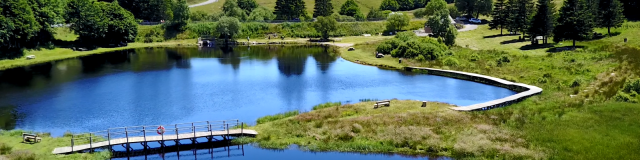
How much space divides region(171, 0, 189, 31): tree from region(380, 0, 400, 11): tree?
7292cm

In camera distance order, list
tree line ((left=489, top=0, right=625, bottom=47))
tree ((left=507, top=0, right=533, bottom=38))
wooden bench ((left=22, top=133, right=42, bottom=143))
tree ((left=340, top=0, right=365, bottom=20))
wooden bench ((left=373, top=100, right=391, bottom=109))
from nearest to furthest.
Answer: wooden bench ((left=22, top=133, right=42, bottom=143)), wooden bench ((left=373, top=100, right=391, bottom=109)), tree line ((left=489, top=0, right=625, bottom=47)), tree ((left=507, top=0, right=533, bottom=38)), tree ((left=340, top=0, right=365, bottom=20))

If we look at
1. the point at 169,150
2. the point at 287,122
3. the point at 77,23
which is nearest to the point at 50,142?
the point at 169,150

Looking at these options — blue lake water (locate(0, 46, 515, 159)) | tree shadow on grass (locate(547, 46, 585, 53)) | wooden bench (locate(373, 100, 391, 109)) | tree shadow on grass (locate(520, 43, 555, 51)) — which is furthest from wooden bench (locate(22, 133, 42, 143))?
tree shadow on grass (locate(520, 43, 555, 51))

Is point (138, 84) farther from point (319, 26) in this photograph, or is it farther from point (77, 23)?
point (319, 26)

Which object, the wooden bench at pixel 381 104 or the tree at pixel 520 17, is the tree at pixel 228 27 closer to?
the tree at pixel 520 17

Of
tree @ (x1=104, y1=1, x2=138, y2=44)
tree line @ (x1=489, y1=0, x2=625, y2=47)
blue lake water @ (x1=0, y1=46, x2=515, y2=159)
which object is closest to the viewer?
blue lake water @ (x1=0, y1=46, x2=515, y2=159)

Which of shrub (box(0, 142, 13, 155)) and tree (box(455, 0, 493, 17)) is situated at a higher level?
tree (box(455, 0, 493, 17))

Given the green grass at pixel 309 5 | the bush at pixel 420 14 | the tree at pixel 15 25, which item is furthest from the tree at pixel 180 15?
the bush at pixel 420 14

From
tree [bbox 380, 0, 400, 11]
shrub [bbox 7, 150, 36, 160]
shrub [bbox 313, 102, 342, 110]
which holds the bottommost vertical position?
shrub [bbox 7, 150, 36, 160]

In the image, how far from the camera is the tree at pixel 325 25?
402 feet

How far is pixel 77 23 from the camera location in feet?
346

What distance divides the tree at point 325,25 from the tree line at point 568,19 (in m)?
39.7

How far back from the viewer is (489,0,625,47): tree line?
289 feet

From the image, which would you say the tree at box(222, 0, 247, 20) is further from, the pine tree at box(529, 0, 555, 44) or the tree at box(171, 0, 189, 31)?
the pine tree at box(529, 0, 555, 44)
